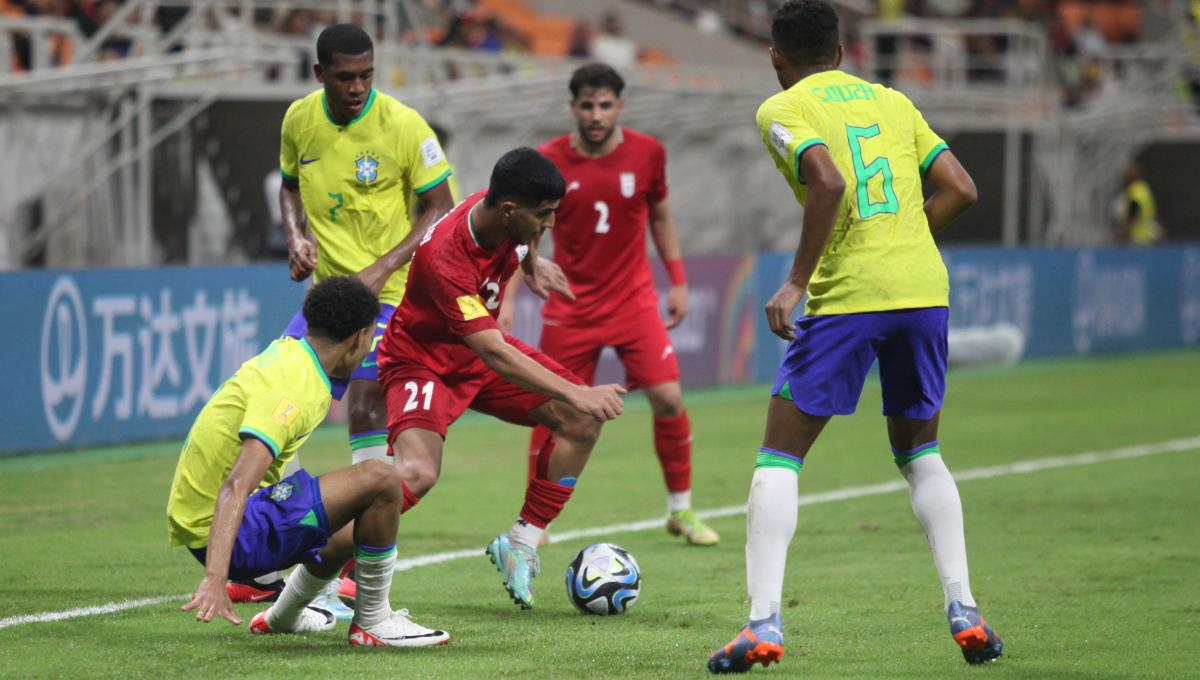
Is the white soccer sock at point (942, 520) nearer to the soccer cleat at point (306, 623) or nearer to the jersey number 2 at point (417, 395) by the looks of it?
the jersey number 2 at point (417, 395)

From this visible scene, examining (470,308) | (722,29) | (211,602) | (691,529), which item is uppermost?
(722,29)

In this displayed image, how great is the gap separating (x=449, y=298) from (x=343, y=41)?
1.37 m

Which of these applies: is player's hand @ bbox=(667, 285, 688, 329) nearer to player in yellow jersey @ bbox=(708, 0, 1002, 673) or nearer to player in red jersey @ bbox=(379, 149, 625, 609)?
player in red jersey @ bbox=(379, 149, 625, 609)

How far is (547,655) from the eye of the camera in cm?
578

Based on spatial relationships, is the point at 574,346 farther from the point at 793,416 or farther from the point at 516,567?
the point at 793,416

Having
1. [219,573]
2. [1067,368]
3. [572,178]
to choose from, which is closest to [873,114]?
[219,573]

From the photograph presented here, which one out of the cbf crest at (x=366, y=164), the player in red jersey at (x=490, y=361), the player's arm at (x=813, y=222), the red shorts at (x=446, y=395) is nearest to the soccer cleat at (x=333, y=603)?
the player in red jersey at (x=490, y=361)

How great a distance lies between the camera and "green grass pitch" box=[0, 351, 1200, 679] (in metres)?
5.69

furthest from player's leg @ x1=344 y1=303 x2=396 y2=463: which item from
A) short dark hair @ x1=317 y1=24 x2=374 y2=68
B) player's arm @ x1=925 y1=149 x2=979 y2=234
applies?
player's arm @ x1=925 y1=149 x2=979 y2=234

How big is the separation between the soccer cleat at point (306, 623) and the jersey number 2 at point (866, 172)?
7.83ft

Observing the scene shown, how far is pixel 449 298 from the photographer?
20.3 ft

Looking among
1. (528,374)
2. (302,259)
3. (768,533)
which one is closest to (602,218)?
(302,259)

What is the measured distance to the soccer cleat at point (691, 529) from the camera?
848 centimetres

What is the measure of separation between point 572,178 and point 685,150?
43.3 ft
